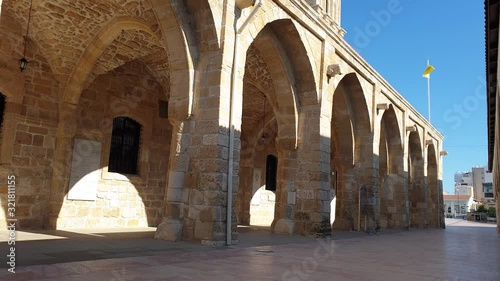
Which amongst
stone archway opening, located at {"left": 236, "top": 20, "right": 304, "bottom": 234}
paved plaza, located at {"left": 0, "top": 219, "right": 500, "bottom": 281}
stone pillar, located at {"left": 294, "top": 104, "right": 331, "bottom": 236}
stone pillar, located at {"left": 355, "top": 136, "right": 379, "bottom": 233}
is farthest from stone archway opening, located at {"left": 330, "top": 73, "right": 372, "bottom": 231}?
paved plaza, located at {"left": 0, "top": 219, "right": 500, "bottom": 281}

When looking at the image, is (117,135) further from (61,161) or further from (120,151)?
(61,161)

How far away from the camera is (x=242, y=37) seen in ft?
24.1

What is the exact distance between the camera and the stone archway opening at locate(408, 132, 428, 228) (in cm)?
1928

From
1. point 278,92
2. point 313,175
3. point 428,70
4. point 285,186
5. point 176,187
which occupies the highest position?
point 428,70

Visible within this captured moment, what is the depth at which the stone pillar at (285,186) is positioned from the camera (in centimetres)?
964

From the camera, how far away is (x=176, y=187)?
6672mm

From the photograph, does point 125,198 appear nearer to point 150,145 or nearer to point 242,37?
point 150,145

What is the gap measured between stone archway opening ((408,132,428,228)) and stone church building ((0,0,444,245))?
706 cm

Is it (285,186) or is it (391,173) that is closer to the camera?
(285,186)

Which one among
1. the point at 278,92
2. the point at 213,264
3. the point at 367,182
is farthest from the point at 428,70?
the point at 213,264

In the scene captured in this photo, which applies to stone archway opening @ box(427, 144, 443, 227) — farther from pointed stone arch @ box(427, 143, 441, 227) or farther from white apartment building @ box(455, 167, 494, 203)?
white apartment building @ box(455, 167, 494, 203)

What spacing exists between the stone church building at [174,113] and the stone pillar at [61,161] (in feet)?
0.08

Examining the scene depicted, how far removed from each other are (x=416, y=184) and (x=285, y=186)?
39.7 ft

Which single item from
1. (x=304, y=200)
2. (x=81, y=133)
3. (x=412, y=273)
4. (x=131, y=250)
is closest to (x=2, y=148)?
(x=81, y=133)
